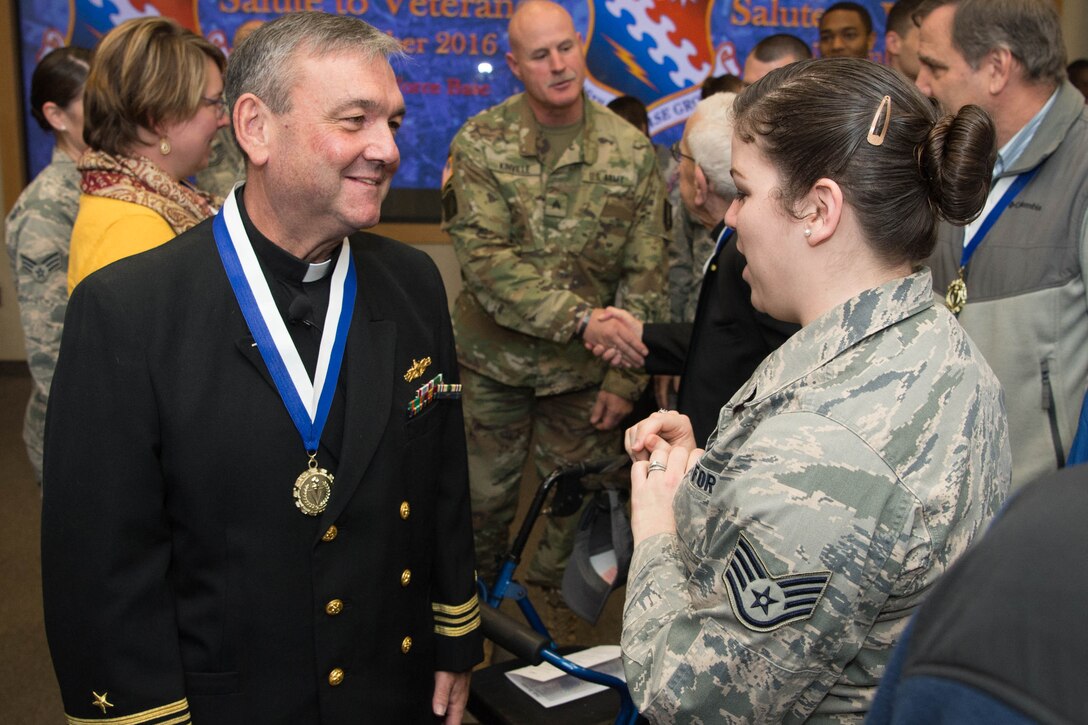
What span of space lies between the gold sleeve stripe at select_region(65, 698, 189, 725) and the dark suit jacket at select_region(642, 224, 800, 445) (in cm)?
124

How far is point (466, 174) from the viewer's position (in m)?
3.05

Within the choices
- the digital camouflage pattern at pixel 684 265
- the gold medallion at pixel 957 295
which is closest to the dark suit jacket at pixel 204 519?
the gold medallion at pixel 957 295

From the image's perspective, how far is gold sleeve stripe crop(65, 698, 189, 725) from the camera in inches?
49.8

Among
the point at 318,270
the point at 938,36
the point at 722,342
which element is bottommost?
the point at 722,342

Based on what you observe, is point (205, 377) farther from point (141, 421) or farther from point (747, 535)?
point (747, 535)

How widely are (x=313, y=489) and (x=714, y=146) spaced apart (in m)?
1.39

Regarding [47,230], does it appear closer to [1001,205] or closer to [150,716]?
[150,716]

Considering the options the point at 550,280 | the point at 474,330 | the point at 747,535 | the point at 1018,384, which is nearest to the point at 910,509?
the point at 747,535

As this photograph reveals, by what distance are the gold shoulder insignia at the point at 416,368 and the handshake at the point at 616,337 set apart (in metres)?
1.27

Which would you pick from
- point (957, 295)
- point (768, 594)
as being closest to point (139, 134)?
point (768, 594)

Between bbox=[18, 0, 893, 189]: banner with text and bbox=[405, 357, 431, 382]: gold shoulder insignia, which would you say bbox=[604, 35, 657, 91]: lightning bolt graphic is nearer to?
bbox=[18, 0, 893, 189]: banner with text

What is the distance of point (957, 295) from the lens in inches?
81.4

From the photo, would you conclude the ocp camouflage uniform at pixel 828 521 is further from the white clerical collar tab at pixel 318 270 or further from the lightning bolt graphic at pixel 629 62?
the lightning bolt graphic at pixel 629 62

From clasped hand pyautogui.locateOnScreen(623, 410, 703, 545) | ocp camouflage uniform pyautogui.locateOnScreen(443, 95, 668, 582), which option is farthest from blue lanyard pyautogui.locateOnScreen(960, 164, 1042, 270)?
ocp camouflage uniform pyautogui.locateOnScreen(443, 95, 668, 582)
